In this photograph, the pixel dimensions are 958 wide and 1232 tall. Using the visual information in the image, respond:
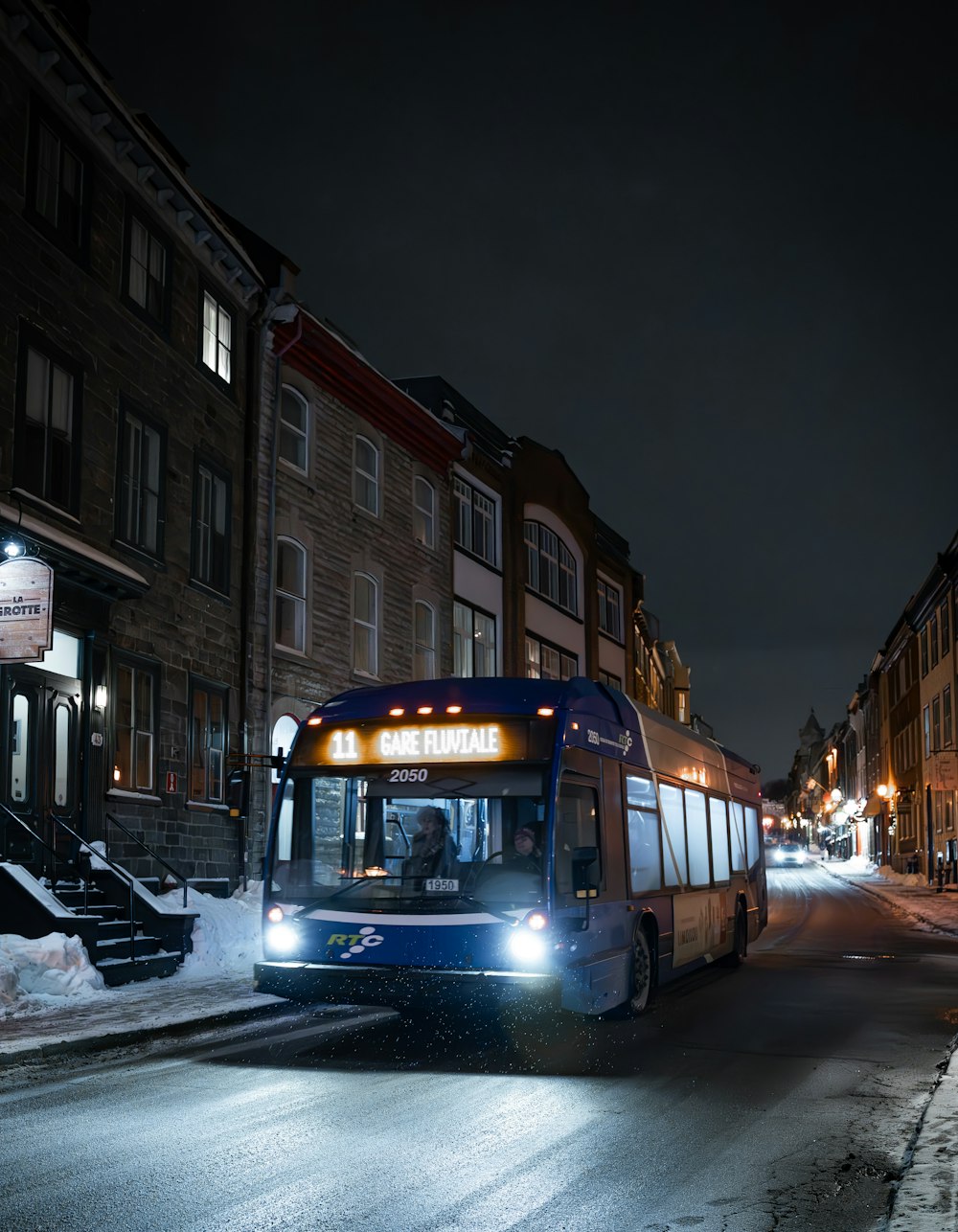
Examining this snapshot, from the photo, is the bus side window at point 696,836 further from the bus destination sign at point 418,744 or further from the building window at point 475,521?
the building window at point 475,521

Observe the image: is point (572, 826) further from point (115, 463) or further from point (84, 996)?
point (115, 463)

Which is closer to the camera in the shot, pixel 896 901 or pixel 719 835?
pixel 719 835

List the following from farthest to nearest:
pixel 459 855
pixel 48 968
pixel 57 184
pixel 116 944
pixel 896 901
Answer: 1. pixel 896 901
2. pixel 57 184
3. pixel 116 944
4. pixel 48 968
5. pixel 459 855

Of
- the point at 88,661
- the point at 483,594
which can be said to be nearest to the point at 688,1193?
the point at 88,661

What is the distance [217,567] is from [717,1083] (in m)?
14.9

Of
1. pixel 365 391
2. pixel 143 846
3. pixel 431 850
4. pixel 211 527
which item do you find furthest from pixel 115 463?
pixel 431 850

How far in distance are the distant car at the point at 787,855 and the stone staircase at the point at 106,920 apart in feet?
226

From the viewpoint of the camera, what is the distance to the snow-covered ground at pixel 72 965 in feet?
41.8

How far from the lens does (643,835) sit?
13.5 meters

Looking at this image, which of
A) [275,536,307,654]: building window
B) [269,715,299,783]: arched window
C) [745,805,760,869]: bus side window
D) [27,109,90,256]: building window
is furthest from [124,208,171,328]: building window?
[745,805,760,869]: bus side window

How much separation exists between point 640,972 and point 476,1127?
17.7 ft

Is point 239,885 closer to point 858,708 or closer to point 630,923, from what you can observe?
point 630,923

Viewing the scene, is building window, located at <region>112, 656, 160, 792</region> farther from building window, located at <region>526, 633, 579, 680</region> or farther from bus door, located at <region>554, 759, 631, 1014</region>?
building window, located at <region>526, 633, 579, 680</region>

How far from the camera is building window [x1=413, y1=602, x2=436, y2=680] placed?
30438 mm
